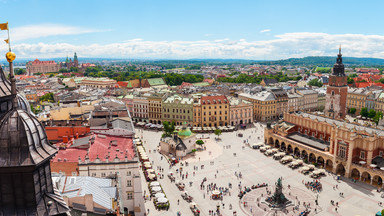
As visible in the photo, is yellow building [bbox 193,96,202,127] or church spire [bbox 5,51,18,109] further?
yellow building [bbox 193,96,202,127]

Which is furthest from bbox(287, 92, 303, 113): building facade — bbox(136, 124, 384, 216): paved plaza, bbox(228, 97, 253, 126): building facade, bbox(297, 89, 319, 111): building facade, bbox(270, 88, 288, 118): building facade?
bbox(136, 124, 384, 216): paved plaza

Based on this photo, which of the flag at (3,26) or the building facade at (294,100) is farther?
the building facade at (294,100)

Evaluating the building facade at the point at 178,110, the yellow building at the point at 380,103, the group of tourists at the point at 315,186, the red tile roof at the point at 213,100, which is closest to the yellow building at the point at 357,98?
the yellow building at the point at 380,103

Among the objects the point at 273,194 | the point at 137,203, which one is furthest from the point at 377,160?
the point at 137,203

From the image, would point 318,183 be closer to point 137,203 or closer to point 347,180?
point 347,180

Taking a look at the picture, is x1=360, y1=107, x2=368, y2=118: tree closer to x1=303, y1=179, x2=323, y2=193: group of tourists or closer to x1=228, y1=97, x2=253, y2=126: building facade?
x1=228, y1=97, x2=253, y2=126: building facade

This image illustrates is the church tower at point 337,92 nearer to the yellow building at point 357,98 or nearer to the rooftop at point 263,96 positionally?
the rooftop at point 263,96

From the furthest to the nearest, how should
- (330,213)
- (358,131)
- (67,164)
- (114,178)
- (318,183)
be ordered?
(358,131) < (318,183) < (330,213) < (67,164) < (114,178)
